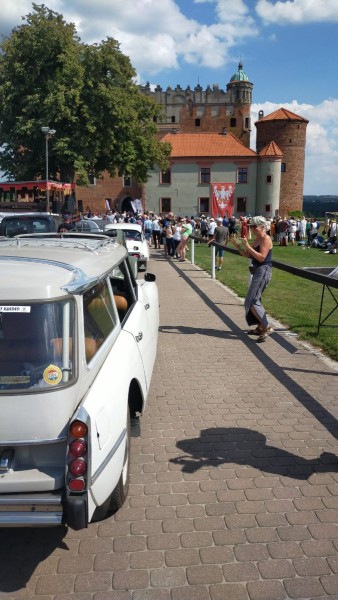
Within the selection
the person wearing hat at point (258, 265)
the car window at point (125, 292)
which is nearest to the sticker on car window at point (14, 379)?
the car window at point (125, 292)

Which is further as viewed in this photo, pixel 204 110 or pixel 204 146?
pixel 204 110

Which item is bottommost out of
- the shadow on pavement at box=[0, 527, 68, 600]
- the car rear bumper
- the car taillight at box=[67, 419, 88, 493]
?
the shadow on pavement at box=[0, 527, 68, 600]

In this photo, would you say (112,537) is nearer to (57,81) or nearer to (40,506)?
(40,506)

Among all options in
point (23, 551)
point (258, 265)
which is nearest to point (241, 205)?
point (258, 265)

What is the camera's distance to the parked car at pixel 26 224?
13.9 m

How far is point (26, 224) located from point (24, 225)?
78 millimetres

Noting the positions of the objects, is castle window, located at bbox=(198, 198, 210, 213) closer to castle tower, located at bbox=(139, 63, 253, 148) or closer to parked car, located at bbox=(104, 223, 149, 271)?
castle tower, located at bbox=(139, 63, 253, 148)

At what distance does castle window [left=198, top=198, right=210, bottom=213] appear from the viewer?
6756cm

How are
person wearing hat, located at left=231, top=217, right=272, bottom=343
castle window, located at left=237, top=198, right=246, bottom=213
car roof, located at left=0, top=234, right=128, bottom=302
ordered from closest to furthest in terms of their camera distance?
1. car roof, located at left=0, top=234, right=128, bottom=302
2. person wearing hat, located at left=231, top=217, right=272, bottom=343
3. castle window, located at left=237, top=198, right=246, bottom=213

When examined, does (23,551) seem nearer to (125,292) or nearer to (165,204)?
(125,292)

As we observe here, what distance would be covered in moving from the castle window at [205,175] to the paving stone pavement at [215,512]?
209ft

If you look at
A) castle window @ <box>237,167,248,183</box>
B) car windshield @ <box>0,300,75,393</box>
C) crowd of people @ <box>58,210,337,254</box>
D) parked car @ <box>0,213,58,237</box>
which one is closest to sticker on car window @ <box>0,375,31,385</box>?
car windshield @ <box>0,300,75,393</box>

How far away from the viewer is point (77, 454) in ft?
8.47

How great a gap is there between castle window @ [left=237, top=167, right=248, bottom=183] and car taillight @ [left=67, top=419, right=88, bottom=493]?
68480mm
